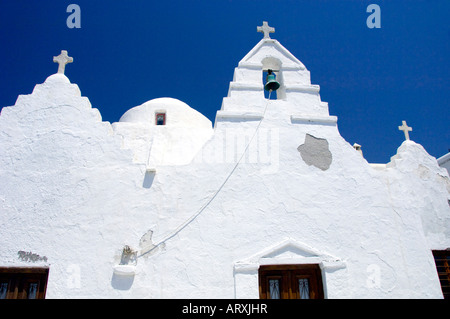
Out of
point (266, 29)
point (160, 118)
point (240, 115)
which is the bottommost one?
point (240, 115)

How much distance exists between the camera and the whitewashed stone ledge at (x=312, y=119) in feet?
25.2

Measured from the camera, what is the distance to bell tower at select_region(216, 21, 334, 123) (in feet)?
25.2

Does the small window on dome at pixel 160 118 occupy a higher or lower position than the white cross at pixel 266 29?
lower

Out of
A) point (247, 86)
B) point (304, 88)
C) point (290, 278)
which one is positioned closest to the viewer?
point (290, 278)

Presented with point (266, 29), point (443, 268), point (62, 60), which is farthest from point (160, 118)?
point (443, 268)

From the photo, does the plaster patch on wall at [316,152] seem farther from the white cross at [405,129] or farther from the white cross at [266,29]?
the white cross at [266,29]

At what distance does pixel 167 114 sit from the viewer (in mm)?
9742

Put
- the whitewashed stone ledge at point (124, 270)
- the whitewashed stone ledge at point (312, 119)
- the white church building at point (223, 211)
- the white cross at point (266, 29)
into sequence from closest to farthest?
the whitewashed stone ledge at point (124, 270), the white church building at point (223, 211), the whitewashed stone ledge at point (312, 119), the white cross at point (266, 29)

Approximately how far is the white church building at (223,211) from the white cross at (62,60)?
0.09 ft

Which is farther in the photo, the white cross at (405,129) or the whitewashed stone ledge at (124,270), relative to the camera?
the white cross at (405,129)

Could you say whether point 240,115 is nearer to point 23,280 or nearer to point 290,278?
point 290,278

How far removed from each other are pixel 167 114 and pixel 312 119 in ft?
12.8

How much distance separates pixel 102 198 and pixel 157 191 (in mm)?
943

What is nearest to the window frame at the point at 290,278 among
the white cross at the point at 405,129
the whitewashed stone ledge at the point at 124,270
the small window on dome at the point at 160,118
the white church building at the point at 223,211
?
the white church building at the point at 223,211
